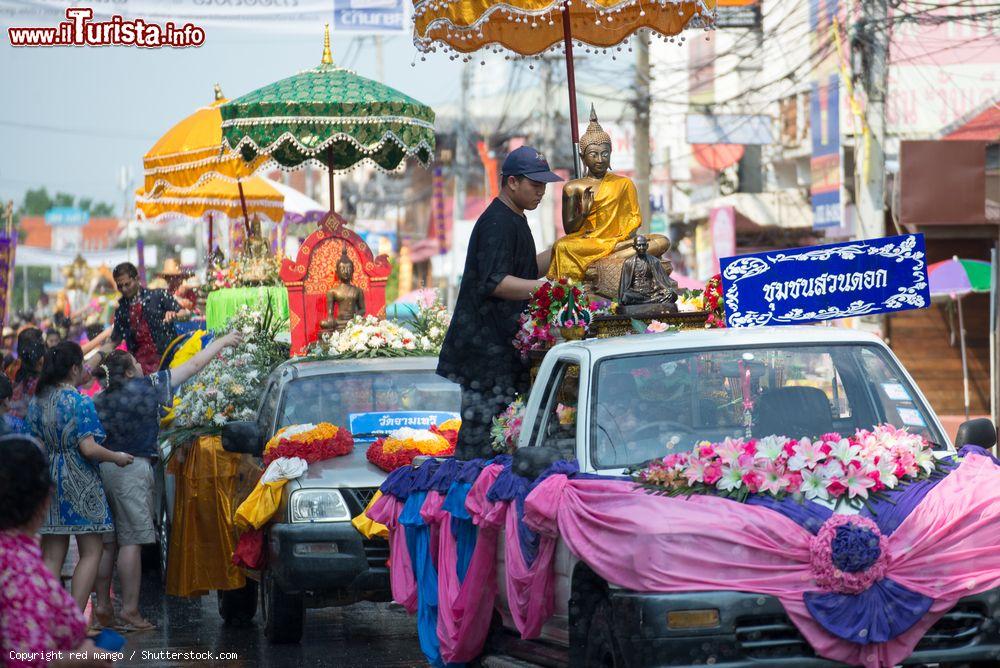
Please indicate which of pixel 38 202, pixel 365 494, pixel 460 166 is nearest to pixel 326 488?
pixel 365 494

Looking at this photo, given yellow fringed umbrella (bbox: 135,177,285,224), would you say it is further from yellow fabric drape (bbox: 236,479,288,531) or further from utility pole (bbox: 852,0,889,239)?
yellow fabric drape (bbox: 236,479,288,531)

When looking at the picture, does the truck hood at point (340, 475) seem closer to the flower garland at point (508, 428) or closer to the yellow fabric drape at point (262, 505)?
the yellow fabric drape at point (262, 505)

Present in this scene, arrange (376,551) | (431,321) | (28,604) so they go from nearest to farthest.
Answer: (28,604) → (376,551) → (431,321)

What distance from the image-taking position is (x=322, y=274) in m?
16.0

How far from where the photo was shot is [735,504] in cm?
614

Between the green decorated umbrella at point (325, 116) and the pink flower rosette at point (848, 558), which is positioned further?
the green decorated umbrella at point (325, 116)

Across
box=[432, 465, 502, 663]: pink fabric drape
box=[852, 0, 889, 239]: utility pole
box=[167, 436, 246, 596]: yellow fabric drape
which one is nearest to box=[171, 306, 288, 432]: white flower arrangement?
box=[167, 436, 246, 596]: yellow fabric drape

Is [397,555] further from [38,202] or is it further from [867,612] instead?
[38,202]

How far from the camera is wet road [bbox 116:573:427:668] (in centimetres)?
988

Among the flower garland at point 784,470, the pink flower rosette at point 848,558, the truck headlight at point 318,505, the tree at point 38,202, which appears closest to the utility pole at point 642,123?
the truck headlight at point 318,505

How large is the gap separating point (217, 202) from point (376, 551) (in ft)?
40.4

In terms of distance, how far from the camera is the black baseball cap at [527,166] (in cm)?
880

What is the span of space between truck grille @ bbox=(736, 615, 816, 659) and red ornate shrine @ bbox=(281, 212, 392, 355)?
9.86 metres

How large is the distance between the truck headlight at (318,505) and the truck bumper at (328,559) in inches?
3.4
